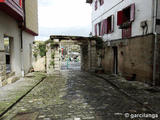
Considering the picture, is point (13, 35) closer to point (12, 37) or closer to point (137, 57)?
point (12, 37)

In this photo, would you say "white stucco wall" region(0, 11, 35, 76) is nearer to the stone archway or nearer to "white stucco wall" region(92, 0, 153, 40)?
the stone archway

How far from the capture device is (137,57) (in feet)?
27.5

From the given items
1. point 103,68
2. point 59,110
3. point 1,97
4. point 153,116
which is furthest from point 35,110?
point 103,68

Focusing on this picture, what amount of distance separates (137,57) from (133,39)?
124 cm

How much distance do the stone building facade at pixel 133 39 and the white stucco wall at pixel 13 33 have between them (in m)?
7.30

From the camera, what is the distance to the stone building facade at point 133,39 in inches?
281

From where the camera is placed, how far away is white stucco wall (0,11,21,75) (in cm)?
709

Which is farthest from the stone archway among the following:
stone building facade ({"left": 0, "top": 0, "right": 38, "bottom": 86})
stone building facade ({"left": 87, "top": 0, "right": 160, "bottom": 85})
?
stone building facade ({"left": 0, "top": 0, "right": 38, "bottom": 86})

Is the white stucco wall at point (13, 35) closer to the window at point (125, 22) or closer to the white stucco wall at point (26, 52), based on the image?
the white stucco wall at point (26, 52)

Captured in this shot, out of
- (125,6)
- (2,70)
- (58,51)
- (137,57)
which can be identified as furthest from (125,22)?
(2,70)

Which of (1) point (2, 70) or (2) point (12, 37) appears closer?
(1) point (2, 70)

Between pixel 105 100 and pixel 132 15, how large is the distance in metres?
5.98

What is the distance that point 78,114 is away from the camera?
4.01m

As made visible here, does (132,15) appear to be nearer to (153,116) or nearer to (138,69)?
(138,69)
